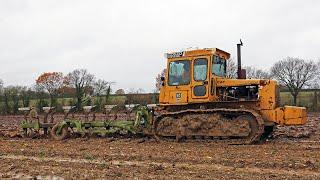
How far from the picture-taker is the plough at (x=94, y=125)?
52.1 ft

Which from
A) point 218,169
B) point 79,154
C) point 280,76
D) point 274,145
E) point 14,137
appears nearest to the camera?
point 218,169

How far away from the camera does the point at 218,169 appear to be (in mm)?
9508

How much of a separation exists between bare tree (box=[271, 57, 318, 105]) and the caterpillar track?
35176mm

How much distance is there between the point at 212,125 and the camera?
1415cm

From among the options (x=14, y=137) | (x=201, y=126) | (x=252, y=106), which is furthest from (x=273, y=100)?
(x=14, y=137)

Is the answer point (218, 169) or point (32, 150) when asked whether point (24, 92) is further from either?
point (218, 169)

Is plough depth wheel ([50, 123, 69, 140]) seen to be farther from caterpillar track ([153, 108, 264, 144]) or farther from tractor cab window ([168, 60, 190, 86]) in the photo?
tractor cab window ([168, 60, 190, 86])

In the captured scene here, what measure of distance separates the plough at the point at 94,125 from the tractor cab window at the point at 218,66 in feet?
8.98

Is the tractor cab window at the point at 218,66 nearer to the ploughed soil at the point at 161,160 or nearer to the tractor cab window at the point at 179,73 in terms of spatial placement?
the tractor cab window at the point at 179,73

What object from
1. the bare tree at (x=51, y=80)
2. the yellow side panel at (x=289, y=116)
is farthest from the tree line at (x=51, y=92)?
the yellow side panel at (x=289, y=116)

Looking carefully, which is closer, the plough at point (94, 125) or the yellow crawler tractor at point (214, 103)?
the yellow crawler tractor at point (214, 103)

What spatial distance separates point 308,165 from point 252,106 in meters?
4.72

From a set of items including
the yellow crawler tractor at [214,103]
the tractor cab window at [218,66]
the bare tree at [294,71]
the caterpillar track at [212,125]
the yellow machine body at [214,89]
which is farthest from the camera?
the bare tree at [294,71]

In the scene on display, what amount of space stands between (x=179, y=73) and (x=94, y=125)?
A: 4181 millimetres
